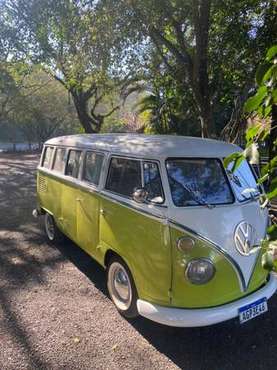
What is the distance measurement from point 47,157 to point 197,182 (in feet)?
13.3

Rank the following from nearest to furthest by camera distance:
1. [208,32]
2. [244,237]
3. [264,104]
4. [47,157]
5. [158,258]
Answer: [264,104] < [158,258] < [244,237] < [47,157] < [208,32]

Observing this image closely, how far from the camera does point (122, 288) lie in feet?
14.5

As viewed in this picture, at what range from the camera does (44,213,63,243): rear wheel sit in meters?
6.74

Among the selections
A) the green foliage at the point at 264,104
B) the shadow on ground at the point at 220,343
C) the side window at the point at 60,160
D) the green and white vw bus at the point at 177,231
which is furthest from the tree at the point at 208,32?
the green foliage at the point at 264,104

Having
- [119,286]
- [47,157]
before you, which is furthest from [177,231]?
[47,157]

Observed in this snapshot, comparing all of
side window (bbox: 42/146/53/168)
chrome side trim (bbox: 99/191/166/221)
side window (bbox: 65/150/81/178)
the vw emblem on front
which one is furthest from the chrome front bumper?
side window (bbox: 42/146/53/168)

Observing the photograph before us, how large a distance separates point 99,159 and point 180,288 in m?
2.14

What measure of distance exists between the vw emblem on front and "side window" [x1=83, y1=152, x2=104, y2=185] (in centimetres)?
199

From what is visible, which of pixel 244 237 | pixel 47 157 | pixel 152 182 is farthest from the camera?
pixel 47 157

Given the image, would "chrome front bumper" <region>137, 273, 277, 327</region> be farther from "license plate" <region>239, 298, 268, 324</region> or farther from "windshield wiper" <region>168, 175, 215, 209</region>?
"windshield wiper" <region>168, 175, 215, 209</region>

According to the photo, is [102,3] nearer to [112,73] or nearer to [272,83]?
[112,73]

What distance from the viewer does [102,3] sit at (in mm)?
7684

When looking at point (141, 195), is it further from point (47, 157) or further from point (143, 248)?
point (47, 157)

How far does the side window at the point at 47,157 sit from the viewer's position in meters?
6.96
